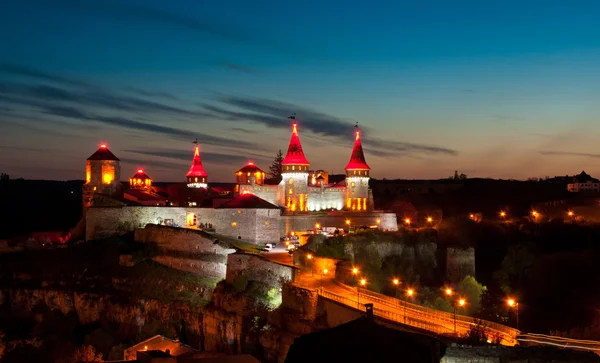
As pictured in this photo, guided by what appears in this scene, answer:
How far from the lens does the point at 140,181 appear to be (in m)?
56.4

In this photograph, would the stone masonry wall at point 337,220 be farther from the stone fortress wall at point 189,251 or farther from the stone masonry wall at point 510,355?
the stone masonry wall at point 510,355

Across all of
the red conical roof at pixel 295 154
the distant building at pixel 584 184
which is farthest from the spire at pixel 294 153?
the distant building at pixel 584 184

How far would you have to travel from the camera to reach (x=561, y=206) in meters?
59.7

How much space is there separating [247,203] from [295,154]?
7353 millimetres

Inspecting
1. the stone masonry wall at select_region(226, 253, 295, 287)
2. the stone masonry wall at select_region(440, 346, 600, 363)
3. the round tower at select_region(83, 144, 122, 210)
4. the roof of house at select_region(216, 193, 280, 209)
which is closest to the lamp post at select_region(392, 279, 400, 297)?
the stone masonry wall at select_region(226, 253, 295, 287)

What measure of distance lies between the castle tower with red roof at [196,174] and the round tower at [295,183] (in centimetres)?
1184

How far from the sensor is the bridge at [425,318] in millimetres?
21359

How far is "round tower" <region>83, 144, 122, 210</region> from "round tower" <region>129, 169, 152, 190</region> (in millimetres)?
8264

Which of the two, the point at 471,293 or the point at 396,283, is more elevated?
the point at 396,283

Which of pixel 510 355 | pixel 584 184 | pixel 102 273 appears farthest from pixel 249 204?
pixel 584 184

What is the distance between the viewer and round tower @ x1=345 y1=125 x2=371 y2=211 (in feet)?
165

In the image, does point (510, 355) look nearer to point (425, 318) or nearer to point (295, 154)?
point (425, 318)

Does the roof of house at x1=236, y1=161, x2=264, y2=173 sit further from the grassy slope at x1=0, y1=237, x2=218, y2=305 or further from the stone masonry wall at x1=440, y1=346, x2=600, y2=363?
the stone masonry wall at x1=440, y1=346, x2=600, y2=363

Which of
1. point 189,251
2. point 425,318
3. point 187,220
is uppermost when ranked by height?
point 187,220
